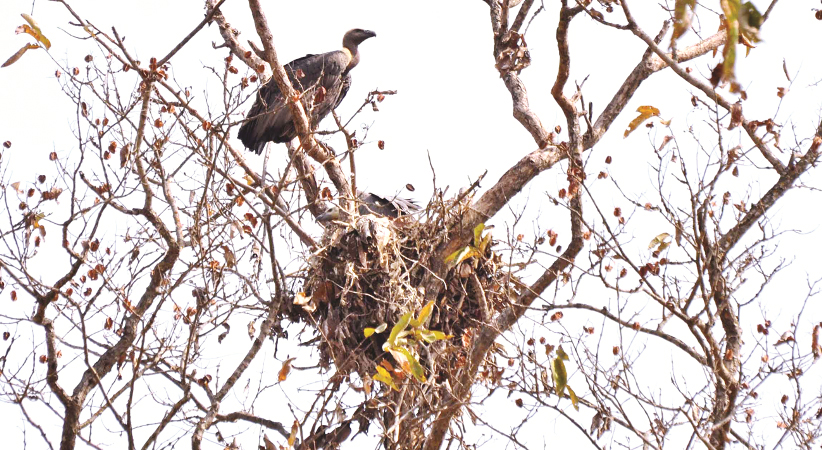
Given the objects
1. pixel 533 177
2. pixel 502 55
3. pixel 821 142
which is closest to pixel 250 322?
pixel 533 177

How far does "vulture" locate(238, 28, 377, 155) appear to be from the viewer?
8.54 m

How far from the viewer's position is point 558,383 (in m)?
3.86

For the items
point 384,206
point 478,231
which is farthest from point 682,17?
point 384,206

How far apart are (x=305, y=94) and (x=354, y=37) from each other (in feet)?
8.87

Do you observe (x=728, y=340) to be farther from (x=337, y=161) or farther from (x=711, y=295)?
(x=337, y=161)

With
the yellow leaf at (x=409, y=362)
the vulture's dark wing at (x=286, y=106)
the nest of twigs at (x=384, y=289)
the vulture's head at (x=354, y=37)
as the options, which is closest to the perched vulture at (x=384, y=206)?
the vulture's dark wing at (x=286, y=106)

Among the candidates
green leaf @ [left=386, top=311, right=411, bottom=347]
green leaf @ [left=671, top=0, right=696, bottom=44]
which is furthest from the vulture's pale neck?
green leaf @ [left=671, top=0, right=696, bottom=44]

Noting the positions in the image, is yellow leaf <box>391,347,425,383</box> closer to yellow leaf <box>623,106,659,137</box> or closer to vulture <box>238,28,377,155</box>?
yellow leaf <box>623,106,659,137</box>

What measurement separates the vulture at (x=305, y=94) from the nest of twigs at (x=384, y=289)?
6.43 feet

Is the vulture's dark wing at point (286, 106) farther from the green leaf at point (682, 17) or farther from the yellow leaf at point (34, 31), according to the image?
the green leaf at point (682, 17)

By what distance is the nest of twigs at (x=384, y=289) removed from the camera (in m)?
6.24

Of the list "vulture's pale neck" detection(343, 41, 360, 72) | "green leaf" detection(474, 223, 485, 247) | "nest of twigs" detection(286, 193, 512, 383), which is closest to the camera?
"green leaf" detection(474, 223, 485, 247)

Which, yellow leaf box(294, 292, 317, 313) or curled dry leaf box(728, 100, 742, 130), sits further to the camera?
yellow leaf box(294, 292, 317, 313)

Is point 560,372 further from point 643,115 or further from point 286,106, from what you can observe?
point 286,106
